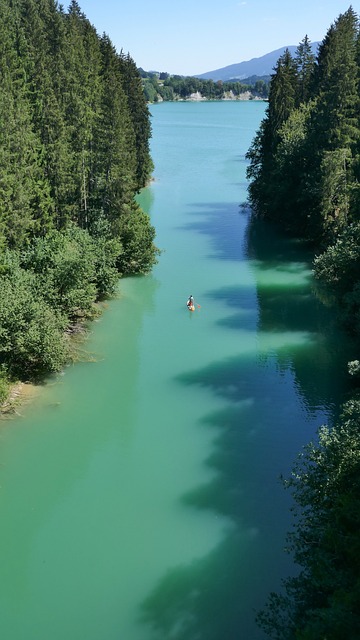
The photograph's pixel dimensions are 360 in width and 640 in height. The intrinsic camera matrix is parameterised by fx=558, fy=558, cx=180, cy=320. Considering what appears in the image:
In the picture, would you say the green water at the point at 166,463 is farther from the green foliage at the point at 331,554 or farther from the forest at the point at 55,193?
the green foliage at the point at 331,554

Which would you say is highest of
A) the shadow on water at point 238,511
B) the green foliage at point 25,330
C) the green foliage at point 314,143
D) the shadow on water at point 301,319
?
the green foliage at point 314,143

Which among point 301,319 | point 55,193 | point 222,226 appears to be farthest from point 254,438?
point 222,226

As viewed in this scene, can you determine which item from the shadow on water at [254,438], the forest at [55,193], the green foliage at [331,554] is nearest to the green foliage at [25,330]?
the forest at [55,193]

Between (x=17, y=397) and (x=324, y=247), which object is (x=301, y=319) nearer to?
(x=324, y=247)

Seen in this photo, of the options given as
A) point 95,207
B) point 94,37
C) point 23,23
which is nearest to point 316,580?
point 95,207

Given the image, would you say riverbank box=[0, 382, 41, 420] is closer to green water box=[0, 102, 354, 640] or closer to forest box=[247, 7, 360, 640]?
green water box=[0, 102, 354, 640]

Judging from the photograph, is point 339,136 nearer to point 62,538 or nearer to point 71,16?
point 71,16

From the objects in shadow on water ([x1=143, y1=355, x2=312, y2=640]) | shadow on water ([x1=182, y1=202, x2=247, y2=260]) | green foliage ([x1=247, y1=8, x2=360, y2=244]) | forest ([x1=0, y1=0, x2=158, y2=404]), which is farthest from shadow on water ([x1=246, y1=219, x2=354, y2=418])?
forest ([x1=0, y1=0, x2=158, y2=404])
